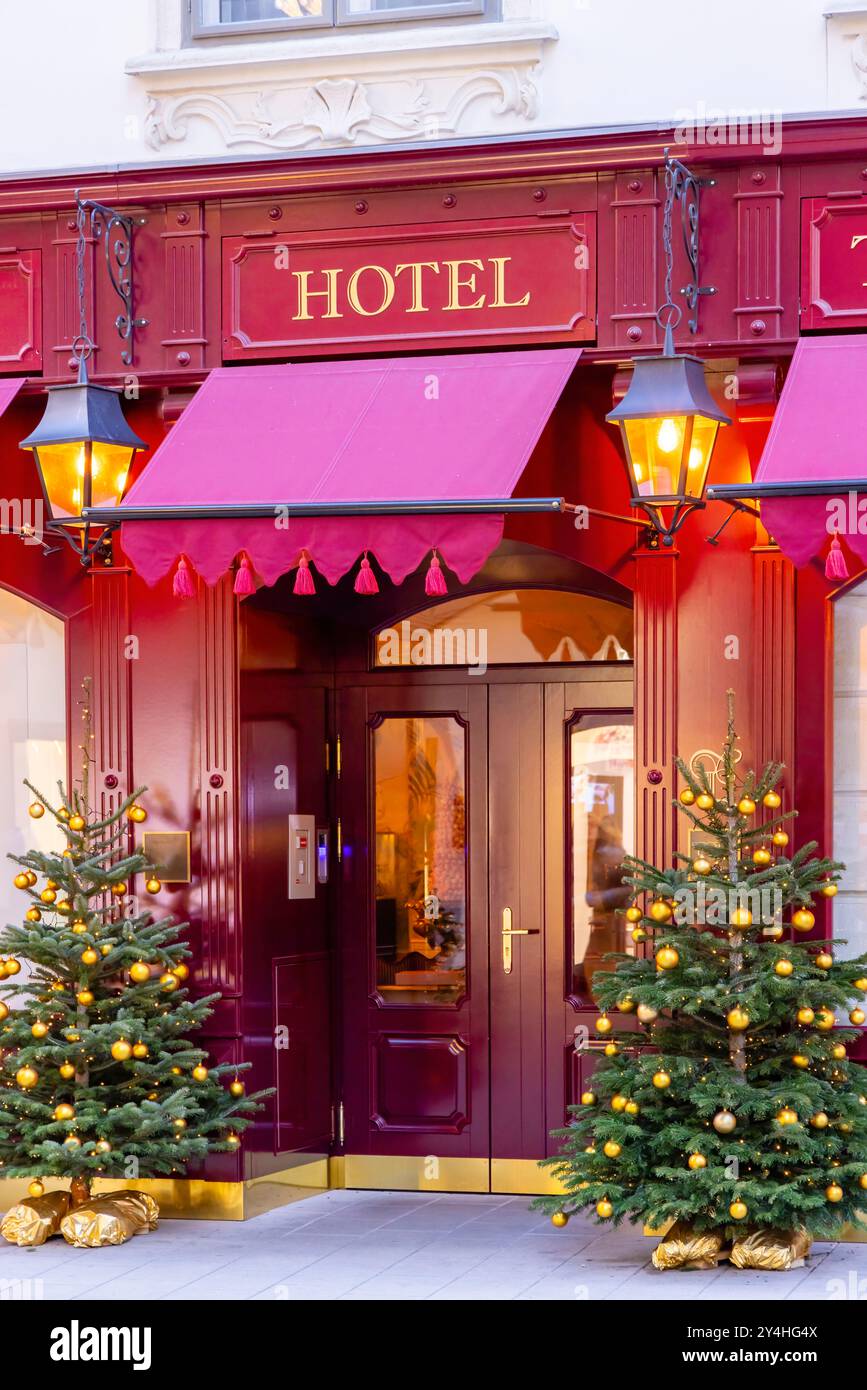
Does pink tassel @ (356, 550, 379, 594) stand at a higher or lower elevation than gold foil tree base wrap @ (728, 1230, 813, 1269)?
higher

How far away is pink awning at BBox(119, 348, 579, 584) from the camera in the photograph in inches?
327

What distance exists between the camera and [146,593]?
9.78 meters

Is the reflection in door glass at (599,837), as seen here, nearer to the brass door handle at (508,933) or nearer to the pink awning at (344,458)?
the brass door handle at (508,933)

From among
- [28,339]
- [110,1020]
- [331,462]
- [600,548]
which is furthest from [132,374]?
Answer: [110,1020]

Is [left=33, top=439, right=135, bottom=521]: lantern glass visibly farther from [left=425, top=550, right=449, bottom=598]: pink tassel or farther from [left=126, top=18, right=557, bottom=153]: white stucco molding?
[left=425, top=550, right=449, bottom=598]: pink tassel

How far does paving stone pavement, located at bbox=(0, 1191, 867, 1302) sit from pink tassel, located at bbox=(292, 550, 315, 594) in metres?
2.87

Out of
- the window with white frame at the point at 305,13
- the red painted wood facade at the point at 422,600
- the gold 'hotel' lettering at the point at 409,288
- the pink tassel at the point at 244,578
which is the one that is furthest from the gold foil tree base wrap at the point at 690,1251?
the window with white frame at the point at 305,13

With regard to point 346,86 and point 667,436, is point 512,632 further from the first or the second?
point 346,86

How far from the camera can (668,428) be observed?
333 inches

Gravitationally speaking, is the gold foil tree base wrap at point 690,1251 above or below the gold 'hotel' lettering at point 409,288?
below

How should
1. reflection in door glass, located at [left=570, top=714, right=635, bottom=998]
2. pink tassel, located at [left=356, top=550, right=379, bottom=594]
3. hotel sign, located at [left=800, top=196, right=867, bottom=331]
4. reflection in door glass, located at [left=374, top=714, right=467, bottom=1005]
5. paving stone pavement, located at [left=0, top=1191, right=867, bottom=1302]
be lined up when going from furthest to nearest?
reflection in door glass, located at [left=374, top=714, right=467, bottom=1005] < reflection in door glass, located at [left=570, top=714, right=635, bottom=998] < hotel sign, located at [left=800, top=196, right=867, bottom=331] < pink tassel, located at [left=356, top=550, right=379, bottom=594] < paving stone pavement, located at [left=0, top=1191, right=867, bottom=1302]

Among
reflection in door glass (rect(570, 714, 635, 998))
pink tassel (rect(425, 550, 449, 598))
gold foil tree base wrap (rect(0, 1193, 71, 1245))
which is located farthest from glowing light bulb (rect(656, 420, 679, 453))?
gold foil tree base wrap (rect(0, 1193, 71, 1245))

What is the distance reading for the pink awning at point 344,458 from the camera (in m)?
8.30

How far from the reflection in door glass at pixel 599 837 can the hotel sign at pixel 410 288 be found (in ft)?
7.06
